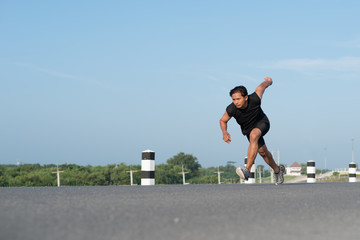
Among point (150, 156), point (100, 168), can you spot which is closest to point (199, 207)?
point (150, 156)

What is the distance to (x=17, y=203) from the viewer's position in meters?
5.04

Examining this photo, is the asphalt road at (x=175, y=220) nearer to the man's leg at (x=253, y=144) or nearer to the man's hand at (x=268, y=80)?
the man's leg at (x=253, y=144)

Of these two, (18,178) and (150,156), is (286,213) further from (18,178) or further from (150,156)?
(18,178)

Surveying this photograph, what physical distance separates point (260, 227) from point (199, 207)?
131cm

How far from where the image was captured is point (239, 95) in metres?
9.00

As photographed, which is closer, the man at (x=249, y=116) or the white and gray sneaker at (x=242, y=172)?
the white and gray sneaker at (x=242, y=172)

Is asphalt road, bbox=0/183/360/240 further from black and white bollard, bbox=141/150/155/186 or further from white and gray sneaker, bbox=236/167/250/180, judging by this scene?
black and white bollard, bbox=141/150/155/186

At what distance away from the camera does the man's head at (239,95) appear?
9008 mm

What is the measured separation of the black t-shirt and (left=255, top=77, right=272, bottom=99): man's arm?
106 millimetres

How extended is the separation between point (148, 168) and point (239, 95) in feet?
11.8

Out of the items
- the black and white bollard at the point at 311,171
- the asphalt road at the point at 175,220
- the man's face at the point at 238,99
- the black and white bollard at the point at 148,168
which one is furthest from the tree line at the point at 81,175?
the asphalt road at the point at 175,220

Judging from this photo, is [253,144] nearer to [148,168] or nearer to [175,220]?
[148,168]

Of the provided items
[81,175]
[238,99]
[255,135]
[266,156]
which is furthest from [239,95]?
[81,175]

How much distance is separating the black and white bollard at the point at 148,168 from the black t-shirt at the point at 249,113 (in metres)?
3.01
